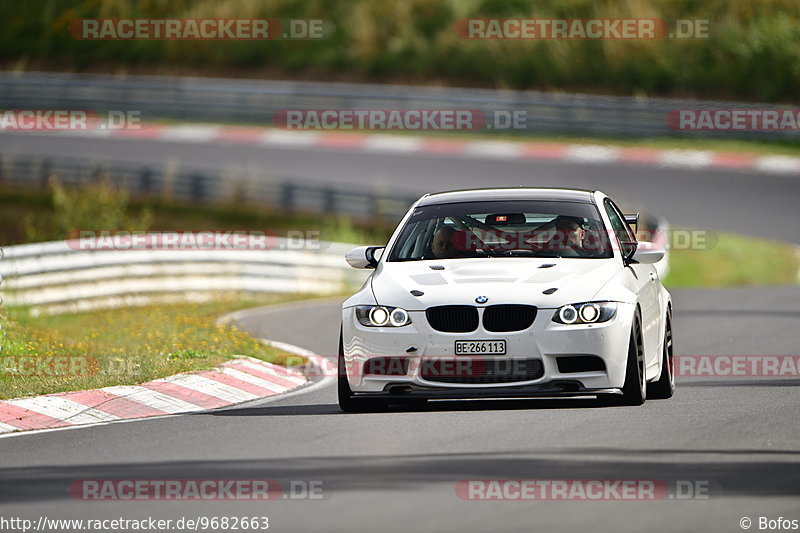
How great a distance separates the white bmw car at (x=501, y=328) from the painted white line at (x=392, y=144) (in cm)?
2582

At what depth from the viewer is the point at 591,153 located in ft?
117

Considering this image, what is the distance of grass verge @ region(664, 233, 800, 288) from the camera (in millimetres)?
26094

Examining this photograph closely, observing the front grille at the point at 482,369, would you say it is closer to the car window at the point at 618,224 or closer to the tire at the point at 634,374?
the tire at the point at 634,374

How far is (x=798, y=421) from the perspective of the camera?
10445mm

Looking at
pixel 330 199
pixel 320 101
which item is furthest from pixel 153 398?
pixel 320 101

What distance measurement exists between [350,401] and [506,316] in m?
1.27

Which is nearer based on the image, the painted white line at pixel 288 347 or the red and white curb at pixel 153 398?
the red and white curb at pixel 153 398

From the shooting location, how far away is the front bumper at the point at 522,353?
1036 cm

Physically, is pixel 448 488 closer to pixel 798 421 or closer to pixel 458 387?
pixel 458 387

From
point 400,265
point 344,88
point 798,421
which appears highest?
point 344,88

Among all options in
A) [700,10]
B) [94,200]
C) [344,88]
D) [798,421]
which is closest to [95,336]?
[798,421]

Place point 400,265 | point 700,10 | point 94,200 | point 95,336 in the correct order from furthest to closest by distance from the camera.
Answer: point 700,10, point 94,200, point 95,336, point 400,265

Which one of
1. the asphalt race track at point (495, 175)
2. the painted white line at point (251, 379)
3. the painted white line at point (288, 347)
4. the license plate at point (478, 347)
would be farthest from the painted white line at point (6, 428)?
the asphalt race track at point (495, 175)

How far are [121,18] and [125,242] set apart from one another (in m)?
30.1
